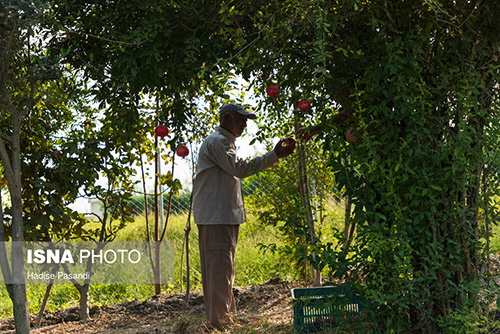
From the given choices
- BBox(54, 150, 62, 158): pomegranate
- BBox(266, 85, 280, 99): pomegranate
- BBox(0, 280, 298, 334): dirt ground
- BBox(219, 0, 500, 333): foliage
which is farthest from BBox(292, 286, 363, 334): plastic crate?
BBox(54, 150, 62, 158): pomegranate

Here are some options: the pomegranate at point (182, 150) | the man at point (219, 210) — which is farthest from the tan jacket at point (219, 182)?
the pomegranate at point (182, 150)

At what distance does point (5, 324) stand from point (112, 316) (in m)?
1.00

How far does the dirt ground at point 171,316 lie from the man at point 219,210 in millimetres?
220

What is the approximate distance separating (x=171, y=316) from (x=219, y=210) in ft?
5.01

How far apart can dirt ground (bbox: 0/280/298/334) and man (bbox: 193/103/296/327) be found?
22 cm

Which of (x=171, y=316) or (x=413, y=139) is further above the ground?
(x=413, y=139)

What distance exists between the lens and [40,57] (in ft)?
11.6

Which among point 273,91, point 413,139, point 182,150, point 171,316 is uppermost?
point 273,91

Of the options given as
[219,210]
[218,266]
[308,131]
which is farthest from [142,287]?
[308,131]

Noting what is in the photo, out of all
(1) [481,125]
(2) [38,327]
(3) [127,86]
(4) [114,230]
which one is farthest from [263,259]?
(1) [481,125]

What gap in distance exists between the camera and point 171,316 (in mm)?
4848

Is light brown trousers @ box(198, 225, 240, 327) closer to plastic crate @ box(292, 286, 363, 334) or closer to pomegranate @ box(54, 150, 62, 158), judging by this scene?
plastic crate @ box(292, 286, 363, 334)

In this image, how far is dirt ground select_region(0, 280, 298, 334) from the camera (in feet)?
13.0

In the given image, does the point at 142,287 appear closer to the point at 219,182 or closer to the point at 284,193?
the point at 284,193
